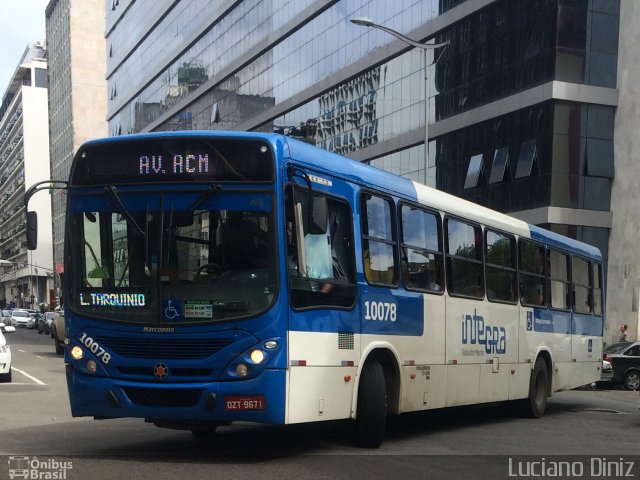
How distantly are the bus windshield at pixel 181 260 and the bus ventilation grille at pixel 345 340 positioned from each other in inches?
47.7

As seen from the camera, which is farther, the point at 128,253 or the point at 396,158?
the point at 396,158

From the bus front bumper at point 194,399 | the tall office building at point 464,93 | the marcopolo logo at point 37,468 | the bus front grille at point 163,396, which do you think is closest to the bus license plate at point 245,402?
the bus front bumper at point 194,399

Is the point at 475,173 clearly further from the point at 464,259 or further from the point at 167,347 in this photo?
the point at 167,347

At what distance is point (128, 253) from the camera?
29.8 feet

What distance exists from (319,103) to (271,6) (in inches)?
378

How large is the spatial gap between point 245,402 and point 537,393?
8553mm

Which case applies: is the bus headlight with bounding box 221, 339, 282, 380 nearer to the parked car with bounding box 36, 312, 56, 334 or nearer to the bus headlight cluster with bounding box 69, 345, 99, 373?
the bus headlight cluster with bounding box 69, 345, 99, 373

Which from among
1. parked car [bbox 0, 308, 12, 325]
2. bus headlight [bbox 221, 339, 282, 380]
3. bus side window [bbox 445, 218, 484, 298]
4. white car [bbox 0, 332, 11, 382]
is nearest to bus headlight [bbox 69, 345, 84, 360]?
bus headlight [bbox 221, 339, 282, 380]

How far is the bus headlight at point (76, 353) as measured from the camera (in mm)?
9117

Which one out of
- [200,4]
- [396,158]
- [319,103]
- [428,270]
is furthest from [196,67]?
[428,270]

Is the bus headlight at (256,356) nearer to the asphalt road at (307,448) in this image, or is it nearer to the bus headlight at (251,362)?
the bus headlight at (251,362)

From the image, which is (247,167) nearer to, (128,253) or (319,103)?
(128,253)

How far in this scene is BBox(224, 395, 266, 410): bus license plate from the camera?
8578 millimetres

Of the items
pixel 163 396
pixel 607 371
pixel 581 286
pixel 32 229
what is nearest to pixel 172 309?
pixel 163 396
